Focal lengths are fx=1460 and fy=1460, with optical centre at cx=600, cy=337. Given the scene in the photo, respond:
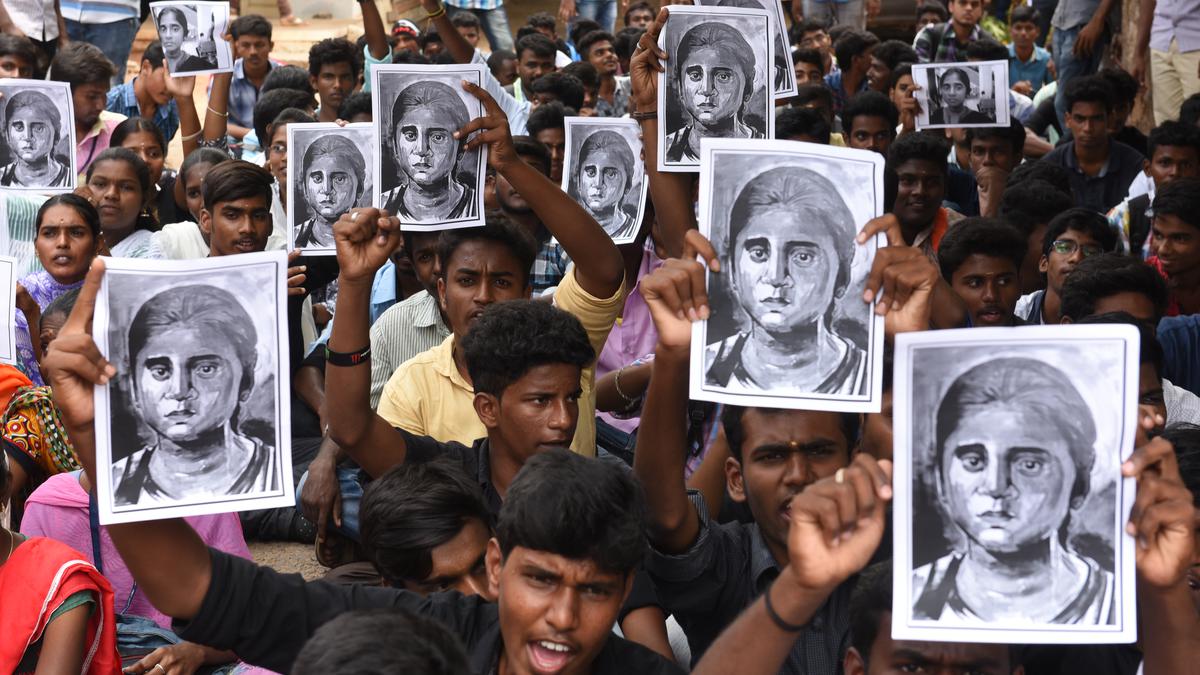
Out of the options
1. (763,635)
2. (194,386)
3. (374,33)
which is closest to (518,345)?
(194,386)

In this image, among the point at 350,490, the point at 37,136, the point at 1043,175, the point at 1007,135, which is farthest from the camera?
the point at 1007,135

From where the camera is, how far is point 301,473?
13.8ft

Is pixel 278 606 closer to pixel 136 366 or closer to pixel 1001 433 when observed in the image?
pixel 136 366

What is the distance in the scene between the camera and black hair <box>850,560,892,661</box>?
2516 millimetres

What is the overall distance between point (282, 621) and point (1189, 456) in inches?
69.8

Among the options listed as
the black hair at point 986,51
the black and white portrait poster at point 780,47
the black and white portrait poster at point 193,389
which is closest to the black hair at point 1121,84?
the black hair at point 986,51

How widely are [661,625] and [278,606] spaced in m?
0.85

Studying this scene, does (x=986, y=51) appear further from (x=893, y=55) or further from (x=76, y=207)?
(x=76, y=207)

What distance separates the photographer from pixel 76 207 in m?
5.27

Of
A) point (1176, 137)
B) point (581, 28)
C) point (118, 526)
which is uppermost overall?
point (581, 28)

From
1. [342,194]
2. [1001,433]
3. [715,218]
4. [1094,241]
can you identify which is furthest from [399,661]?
[1094,241]

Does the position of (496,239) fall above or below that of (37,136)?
below

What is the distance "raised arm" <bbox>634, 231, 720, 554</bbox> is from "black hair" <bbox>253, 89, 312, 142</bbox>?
5182mm

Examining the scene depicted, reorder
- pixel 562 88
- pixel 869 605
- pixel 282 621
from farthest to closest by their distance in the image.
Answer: pixel 562 88 < pixel 869 605 < pixel 282 621
